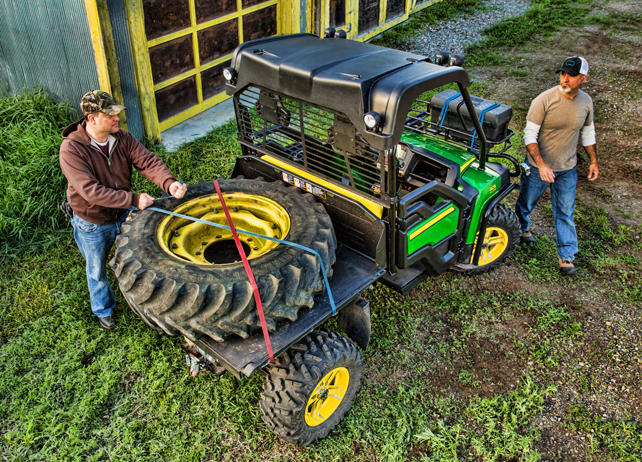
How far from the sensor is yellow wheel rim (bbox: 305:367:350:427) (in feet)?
9.76

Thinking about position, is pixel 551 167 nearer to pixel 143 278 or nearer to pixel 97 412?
pixel 143 278

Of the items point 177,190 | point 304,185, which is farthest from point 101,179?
point 304,185

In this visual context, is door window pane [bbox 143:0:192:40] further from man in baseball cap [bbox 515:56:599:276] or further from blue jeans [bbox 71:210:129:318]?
man in baseball cap [bbox 515:56:599:276]

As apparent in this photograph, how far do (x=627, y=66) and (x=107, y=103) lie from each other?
927 centimetres

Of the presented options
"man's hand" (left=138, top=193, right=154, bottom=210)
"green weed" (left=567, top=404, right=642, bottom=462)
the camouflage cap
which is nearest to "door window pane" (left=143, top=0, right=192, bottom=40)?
the camouflage cap

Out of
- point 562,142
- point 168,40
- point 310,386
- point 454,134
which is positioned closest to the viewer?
point 310,386

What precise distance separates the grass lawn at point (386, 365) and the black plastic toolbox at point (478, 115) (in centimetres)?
129

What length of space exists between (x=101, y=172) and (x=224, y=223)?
34.0 inches

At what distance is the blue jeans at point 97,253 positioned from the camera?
11.4ft

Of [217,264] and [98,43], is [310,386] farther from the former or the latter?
[98,43]

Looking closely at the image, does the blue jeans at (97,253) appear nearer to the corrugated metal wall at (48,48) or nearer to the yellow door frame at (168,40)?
the corrugated metal wall at (48,48)

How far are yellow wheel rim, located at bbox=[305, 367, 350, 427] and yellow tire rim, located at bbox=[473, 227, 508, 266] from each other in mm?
1817

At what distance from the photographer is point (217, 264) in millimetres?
2820

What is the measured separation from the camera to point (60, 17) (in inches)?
196
